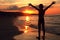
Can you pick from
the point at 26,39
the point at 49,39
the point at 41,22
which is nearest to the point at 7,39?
the point at 26,39

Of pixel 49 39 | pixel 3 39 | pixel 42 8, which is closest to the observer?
pixel 42 8

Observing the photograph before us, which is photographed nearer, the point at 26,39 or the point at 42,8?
the point at 42,8

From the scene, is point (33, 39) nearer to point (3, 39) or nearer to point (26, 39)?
point (26, 39)

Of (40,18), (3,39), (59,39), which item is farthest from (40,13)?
(59,39)

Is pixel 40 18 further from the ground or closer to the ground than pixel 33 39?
further from the ground

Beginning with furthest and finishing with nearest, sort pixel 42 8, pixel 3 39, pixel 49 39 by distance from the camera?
pixel 49 39 → pixel 3 39 → pixel 42 8

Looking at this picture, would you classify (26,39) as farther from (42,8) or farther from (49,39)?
(42,8)

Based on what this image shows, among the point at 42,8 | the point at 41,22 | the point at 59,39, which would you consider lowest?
the point at 59,39

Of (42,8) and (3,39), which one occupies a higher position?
(42,8)

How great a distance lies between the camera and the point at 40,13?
43.7 ft

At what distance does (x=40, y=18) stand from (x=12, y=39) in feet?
17.1

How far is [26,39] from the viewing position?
1836 cm

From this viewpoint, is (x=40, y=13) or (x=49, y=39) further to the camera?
(x=49, y=39)

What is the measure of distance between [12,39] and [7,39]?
1.44 feet
